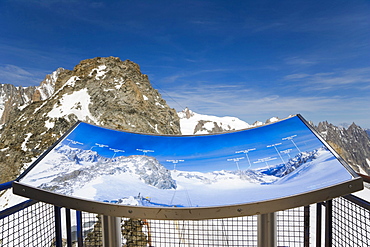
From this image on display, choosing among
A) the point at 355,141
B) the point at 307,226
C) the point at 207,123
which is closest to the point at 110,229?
the point at 307,226

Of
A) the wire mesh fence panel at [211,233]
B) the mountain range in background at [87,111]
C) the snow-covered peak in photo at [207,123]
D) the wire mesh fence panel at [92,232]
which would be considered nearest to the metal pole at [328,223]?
the wire mesh fence panel at [211,233]

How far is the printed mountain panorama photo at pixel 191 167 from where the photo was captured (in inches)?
47.0

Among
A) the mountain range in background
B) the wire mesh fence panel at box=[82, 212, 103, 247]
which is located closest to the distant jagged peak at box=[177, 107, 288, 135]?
the mountain range in background

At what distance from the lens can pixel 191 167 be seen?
150cm

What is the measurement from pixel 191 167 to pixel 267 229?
1.79 feet

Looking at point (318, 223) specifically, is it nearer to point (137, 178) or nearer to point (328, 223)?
point (328, 223)

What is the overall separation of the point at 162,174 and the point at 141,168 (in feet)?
0.45

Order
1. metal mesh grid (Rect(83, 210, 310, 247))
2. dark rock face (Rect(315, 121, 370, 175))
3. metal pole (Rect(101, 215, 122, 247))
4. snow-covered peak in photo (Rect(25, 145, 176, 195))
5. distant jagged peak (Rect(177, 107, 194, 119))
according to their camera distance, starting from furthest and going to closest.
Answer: distant jagged peak (Rect(177, 107, 194, 119))
dark rock face (Rect(315, 121, 370, 175))
metal mesh grid (Rect(83, 210, 310, 247))
metal pole (Rect(101, 215, 122, 247))
snow-covered peak in photo (Rect(25, 145, 176, 195))

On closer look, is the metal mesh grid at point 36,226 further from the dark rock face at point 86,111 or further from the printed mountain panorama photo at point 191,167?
the dark rock face at point 86,111

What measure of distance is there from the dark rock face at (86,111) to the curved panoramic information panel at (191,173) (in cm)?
1732

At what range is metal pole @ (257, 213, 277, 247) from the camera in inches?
56.2

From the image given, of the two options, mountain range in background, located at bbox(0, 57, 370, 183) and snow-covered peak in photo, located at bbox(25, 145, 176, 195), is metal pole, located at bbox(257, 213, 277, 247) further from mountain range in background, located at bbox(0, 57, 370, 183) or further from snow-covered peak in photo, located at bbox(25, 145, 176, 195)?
mountain range in background, located at bbox(0, 57, 370, 183)

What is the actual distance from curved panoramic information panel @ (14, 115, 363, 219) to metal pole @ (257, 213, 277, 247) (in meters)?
0.29

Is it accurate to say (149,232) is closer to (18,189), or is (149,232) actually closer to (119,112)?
(18,189)
